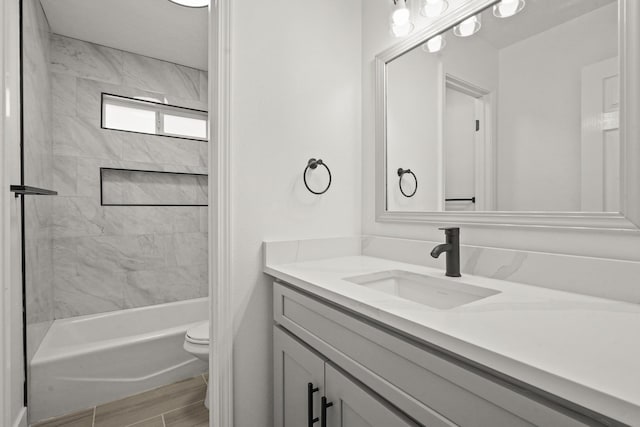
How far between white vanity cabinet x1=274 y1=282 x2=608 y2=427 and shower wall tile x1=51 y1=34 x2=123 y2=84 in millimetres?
2502

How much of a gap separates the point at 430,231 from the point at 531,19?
32.2 inches

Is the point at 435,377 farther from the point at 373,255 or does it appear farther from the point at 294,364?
the point at 373,255

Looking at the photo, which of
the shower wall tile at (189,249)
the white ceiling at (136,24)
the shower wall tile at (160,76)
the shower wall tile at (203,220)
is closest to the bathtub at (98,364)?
the shower wall tile at (189,249)

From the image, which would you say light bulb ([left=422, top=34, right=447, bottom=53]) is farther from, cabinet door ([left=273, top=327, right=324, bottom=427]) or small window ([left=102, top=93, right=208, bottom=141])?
small window ([left=102, top=93, right=208, bottom=141])

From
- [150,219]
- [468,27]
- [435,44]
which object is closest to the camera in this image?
[468,27]

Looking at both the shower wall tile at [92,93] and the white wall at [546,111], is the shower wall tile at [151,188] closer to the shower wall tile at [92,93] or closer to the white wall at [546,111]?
the shower wall tile at [92,93]

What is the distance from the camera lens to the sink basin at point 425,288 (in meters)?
1.00

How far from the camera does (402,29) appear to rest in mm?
1389

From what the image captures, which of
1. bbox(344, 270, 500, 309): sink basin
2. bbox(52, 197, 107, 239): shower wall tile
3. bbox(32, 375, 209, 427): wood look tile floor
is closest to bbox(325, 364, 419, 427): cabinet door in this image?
bbox(344, 270, 500, 309): sink basin

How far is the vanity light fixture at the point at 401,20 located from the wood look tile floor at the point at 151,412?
88.7 inches

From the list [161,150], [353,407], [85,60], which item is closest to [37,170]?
[161,150]

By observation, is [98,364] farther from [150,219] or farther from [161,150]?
[161,150]

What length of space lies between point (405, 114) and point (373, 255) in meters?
0.71

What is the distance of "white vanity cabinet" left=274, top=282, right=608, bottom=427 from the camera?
522 millimetres
